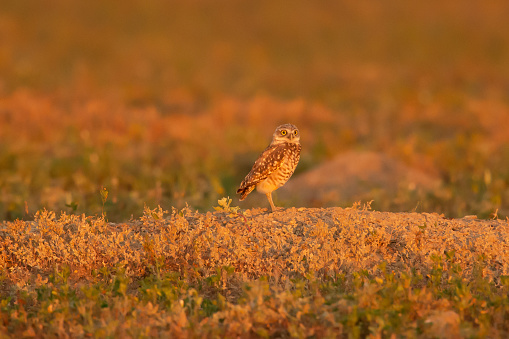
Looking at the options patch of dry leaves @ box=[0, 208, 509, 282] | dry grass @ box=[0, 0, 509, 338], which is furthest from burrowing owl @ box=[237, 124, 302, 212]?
patch of dry leaves @ box=[0, 208, 509, 282]

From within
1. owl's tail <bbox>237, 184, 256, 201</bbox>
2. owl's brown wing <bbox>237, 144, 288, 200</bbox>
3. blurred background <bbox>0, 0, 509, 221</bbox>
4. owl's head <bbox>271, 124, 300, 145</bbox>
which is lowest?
owl's tail <bbox>237, 184, 256, 201</bbox>

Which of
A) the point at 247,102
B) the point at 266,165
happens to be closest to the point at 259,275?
the point at 266,165

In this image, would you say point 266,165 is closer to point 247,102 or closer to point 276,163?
point 276,163

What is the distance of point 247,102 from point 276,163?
468 inches

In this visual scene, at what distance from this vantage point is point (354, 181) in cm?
1059

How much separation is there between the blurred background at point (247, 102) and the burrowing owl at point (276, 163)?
73 centimetres

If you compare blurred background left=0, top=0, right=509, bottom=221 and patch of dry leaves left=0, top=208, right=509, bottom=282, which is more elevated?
blurred background left=0, top=0, right=509, bottom=221

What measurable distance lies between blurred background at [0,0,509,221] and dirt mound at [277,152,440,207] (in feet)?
0.11

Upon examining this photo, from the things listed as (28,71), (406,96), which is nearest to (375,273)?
(406,96)

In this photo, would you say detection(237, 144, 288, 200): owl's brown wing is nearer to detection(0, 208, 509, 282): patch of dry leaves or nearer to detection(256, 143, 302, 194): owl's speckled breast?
detection(256, 143, 302, 194): owl's speckled breast

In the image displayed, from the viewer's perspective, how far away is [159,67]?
25.7 m

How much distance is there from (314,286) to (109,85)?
55.9ft

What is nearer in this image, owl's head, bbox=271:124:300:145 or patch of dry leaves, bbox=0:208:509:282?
patch of dry leaves, bbox=0:208:509:282

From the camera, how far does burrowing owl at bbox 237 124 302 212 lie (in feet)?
21.9
